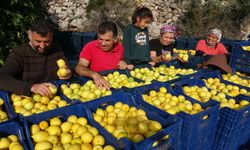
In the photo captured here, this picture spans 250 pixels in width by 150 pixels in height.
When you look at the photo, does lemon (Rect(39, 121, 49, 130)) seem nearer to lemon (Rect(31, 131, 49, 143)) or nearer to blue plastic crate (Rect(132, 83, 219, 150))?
lemon (Rect(31, 131, 49, 143))

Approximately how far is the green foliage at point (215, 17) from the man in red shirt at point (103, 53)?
799 centimetres

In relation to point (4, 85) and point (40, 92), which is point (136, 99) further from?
point (4, 85)

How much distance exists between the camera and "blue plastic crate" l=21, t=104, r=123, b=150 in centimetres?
191

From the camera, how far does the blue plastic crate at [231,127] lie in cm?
246

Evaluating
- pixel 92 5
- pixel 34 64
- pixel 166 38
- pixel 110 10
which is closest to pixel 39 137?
pixel 34 64

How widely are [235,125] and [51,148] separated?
1706mm

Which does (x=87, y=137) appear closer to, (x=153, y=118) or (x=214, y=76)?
(x=153, y=118)

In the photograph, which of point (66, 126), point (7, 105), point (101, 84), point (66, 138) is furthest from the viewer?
point (101, 84)

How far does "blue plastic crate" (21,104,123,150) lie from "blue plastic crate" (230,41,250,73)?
2.90 m

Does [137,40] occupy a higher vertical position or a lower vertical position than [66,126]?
higher

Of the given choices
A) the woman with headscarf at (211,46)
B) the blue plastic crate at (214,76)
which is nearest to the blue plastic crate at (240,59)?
the blue plastic crate at (214,76)

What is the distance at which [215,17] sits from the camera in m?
11.2

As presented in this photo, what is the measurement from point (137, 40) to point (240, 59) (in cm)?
169

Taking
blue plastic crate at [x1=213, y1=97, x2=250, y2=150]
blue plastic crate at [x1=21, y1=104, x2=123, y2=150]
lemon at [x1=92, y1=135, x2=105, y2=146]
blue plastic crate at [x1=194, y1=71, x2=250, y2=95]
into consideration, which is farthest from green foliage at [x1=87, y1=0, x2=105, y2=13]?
lemon at [x1=92, y1=135, x2=105, y2=146]
